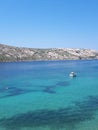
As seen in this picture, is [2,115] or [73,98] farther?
[73,98]

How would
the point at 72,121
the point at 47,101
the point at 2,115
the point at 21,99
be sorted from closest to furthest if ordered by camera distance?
the point at 72,121
the point at 2,115
the point at 47,101
the point at 21,99

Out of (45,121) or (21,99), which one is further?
(21,99)

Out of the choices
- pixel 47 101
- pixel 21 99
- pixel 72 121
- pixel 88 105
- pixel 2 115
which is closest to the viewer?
pixel 72 121

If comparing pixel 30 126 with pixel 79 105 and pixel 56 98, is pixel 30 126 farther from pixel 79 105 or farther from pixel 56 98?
pixel 56 98

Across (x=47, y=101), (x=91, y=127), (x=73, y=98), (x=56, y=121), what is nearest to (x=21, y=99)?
(x=47, y=101)

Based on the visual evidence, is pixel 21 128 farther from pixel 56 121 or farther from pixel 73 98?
pixel 73 98

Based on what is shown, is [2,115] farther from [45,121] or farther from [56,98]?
[56,98]

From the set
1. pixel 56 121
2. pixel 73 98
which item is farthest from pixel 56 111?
pixel 73 98

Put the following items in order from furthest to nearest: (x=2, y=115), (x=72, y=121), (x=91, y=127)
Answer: (x=2, y=115) < (x=72, y=121) < (x=91, y=127)
